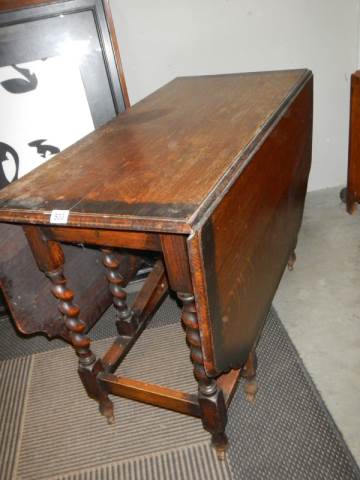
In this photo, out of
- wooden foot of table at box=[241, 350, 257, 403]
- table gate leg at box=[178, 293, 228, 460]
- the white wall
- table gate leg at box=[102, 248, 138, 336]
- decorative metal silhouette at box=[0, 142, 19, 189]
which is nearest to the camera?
table gate leg at box=[178, 293, 228, 460]

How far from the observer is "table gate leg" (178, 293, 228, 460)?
1.05m

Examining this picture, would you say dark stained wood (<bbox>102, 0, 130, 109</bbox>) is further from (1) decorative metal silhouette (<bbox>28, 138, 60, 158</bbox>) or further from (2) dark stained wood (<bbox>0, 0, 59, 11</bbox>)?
(1) decorative metal silhouette (<bbox>28, 138, 60, 158</bbox>)

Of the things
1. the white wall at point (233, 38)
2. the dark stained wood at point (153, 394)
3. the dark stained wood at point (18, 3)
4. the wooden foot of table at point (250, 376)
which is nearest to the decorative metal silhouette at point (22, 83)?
the dark stained wood at point (18, 3)

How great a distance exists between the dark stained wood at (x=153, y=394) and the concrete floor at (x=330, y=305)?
20.5 inches

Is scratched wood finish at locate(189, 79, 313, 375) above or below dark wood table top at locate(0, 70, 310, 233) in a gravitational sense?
below

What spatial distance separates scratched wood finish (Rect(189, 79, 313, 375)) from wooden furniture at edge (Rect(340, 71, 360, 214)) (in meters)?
0.61

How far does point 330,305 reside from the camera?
1857 mm

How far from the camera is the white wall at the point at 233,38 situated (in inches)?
78.5

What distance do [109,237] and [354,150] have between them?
1749 millimetres

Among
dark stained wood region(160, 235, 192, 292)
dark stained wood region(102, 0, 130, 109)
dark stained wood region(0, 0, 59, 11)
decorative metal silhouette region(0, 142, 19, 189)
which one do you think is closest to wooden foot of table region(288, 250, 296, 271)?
dark stained wood region(102, 0, 130, 109)

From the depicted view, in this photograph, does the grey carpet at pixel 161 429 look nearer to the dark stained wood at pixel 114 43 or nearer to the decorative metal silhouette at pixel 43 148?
the decorative metal silhouette at pixel 43 148

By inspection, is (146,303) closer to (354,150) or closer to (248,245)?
(248,245)

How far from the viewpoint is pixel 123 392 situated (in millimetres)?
1388

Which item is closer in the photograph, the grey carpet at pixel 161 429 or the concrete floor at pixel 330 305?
the grey carpet at pixel 161 429
